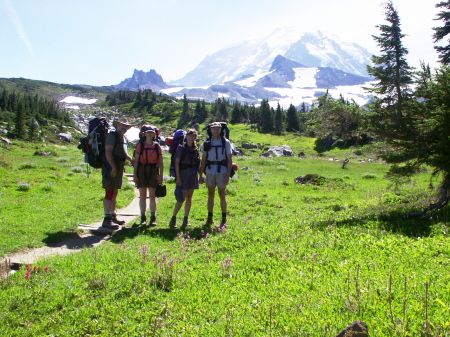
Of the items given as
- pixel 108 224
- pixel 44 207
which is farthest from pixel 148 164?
pixel 44 207

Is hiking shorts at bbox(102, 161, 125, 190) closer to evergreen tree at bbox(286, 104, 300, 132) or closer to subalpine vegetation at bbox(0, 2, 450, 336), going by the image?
subalpine vegetation at bbox(0, 2, 450, 336)

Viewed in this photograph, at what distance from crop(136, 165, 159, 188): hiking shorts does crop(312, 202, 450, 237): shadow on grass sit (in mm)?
4762

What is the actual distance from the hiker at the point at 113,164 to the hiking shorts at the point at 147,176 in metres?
0.56

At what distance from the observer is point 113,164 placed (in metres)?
9.40

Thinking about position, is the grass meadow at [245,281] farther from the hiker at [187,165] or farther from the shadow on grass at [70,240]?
the hiker at [187,165]

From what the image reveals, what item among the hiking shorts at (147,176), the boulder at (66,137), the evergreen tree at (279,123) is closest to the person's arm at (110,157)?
the hiking shorts at (147,176)

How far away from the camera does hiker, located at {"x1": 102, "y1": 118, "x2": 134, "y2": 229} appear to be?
9.38 meters

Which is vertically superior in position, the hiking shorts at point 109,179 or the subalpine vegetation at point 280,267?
the hiking shorts at point 109,179

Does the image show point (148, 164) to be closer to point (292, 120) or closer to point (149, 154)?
point (149, 154)

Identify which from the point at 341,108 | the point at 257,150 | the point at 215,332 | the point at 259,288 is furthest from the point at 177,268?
the point at 257,150

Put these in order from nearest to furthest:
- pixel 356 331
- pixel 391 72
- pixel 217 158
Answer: pixel 356 331 → pixel 217 158 → pixel 391 72

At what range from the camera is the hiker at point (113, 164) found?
30.8ft

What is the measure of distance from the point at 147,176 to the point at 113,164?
1025mm

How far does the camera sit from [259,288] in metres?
5.00
